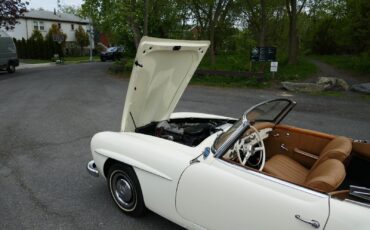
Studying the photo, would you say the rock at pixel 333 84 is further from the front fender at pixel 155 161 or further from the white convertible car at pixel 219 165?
the front fender at pixel 155 161

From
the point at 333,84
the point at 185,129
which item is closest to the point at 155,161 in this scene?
the point at 185,129

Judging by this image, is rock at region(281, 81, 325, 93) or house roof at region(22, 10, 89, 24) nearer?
rock at region(281, 81, 325, 93)

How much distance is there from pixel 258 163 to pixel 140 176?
1.14 meters

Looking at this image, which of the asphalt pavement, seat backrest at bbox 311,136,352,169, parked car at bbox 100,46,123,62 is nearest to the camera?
seat backrest at bbox 311,136,352,169

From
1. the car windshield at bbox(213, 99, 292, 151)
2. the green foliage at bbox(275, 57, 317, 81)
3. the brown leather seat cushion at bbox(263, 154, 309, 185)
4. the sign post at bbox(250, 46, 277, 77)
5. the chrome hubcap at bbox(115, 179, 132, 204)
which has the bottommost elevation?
the chrome hubcap at bbox(115, 179, 132, 204)

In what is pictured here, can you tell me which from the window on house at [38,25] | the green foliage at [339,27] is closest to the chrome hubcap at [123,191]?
the green foliage at [339,27]

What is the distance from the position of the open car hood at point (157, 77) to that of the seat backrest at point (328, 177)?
6.17 feet

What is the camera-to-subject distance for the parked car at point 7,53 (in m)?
18.7

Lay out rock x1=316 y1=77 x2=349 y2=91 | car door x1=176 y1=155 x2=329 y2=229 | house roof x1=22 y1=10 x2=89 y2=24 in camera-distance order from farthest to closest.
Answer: house roof x1=22 y1=10 x2=89 y2=24, rock x1=316 y1=77 x2=349 y2=91, car door x1=176 y1=155 x2=329 y2=229

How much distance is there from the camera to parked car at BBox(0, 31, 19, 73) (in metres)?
18.7

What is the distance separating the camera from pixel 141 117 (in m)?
4.02

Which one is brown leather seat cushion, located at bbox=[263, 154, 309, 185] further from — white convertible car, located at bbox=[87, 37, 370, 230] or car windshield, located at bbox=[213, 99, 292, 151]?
car windshield, located at bbox=[213, 99, 292, 151]

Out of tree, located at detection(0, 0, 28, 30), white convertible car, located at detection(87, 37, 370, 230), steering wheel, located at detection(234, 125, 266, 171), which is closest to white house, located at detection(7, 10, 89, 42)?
tree, located at detection(0, 0, 28, 30)

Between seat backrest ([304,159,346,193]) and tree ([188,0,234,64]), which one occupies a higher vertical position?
tree ([188,0,234,64])
